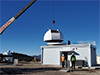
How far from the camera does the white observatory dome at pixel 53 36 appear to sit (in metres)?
22.2

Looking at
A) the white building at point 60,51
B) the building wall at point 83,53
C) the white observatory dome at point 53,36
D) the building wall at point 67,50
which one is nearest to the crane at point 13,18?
the white building at point 60,51

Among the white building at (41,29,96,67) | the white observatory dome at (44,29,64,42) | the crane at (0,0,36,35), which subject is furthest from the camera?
the white observatory dome at (44,29,64,42)

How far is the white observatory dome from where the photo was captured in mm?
22234

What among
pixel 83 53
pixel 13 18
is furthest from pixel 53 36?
pixel 13 18

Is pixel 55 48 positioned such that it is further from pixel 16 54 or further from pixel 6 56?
pixel 16 54

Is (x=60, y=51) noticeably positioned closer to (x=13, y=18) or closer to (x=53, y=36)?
(x=53, y=36)

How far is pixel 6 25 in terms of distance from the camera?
48.9ft

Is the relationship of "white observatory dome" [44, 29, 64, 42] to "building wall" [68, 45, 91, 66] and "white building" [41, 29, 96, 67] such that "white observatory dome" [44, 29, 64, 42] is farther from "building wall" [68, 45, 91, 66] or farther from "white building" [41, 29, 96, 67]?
"building wall" [68, 45, 91, 66]

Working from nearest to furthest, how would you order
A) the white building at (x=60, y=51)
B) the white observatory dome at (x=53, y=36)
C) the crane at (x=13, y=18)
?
1. the crane at (x=13, y=18)
2. the white building at (x=60, y=51)
3. the white observatory dome at (x=53, y=36)

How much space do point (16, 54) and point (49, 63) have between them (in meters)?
29.3

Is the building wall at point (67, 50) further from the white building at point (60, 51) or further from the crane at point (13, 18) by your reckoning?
the crane at point (13, 18)

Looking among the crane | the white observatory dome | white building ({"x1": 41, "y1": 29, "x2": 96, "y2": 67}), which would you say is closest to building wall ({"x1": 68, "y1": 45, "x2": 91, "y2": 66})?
white building ({"x1": 41, "y1": 29, "x2": 96, "y2": 67})

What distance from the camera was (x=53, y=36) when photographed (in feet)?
72.9

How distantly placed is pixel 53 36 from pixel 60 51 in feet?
12.1
